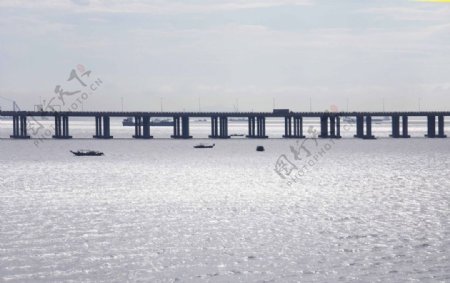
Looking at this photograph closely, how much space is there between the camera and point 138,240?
182 feet

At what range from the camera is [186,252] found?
166 feet

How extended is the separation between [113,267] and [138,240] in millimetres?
10011

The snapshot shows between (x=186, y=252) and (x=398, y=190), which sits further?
(x=398, y=190)

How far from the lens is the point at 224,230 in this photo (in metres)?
61.2

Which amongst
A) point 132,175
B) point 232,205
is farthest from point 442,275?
point 132,175

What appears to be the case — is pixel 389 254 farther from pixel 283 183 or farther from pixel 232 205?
pixel 283 183

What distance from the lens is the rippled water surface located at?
4469 centimetres

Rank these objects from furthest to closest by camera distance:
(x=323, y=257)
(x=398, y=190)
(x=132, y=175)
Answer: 1. (x=132, y=175)
2. (x=398, y=190)
3. (x=323, y=257)

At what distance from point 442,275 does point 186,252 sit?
53.9ft

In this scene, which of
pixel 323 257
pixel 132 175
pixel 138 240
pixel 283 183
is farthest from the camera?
pixel 132 175

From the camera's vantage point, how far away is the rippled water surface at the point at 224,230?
147 feet

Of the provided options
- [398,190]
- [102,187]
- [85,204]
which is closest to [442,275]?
[85,204]

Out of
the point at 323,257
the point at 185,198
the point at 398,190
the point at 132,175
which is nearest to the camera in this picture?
the point at 323,257

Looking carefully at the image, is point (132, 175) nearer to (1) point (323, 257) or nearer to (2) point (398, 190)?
(2) point (398, 190)
